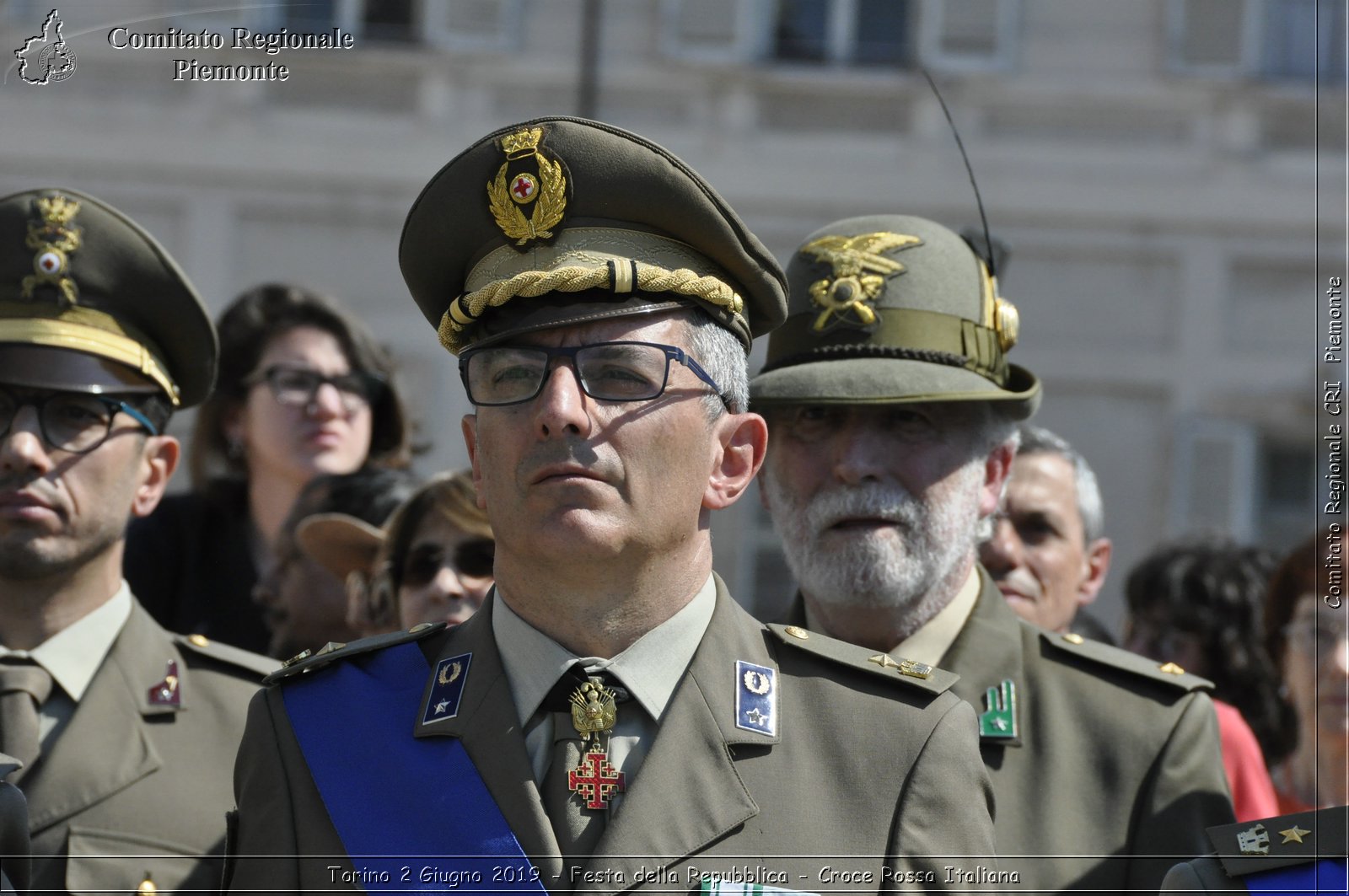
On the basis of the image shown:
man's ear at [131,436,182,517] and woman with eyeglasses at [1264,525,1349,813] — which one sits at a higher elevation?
man's ear at [131,436,182,517]

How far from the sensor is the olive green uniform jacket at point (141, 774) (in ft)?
10.6

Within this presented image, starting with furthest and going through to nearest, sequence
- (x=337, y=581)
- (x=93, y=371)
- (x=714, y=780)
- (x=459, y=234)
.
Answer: (x=337, y=581)
(x=93, y=371)
(x=459, y=234)
(x=714, y=780)

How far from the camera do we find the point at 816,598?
3674 mm

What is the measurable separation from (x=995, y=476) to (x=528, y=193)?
1.53 metres

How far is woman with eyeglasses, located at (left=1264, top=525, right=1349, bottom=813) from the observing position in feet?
12.8

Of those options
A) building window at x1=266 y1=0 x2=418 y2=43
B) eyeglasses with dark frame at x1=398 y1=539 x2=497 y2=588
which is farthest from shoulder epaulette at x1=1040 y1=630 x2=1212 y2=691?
building window at x1=266 y1=0 x2=418 y2=43

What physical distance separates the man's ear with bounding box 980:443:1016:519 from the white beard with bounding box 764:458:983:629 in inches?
5.6

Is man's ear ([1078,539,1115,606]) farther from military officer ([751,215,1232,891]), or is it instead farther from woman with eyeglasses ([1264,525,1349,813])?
military officer ([751,215,1232,891])

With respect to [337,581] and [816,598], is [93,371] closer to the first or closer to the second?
[337,581]

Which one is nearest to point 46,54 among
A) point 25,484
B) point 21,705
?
point 25,484

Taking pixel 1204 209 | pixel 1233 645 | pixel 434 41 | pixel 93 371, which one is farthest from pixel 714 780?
pixel 1204 209

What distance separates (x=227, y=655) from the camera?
12.1 feet

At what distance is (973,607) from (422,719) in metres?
1.46

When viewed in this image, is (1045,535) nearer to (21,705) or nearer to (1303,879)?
(1303,879)
